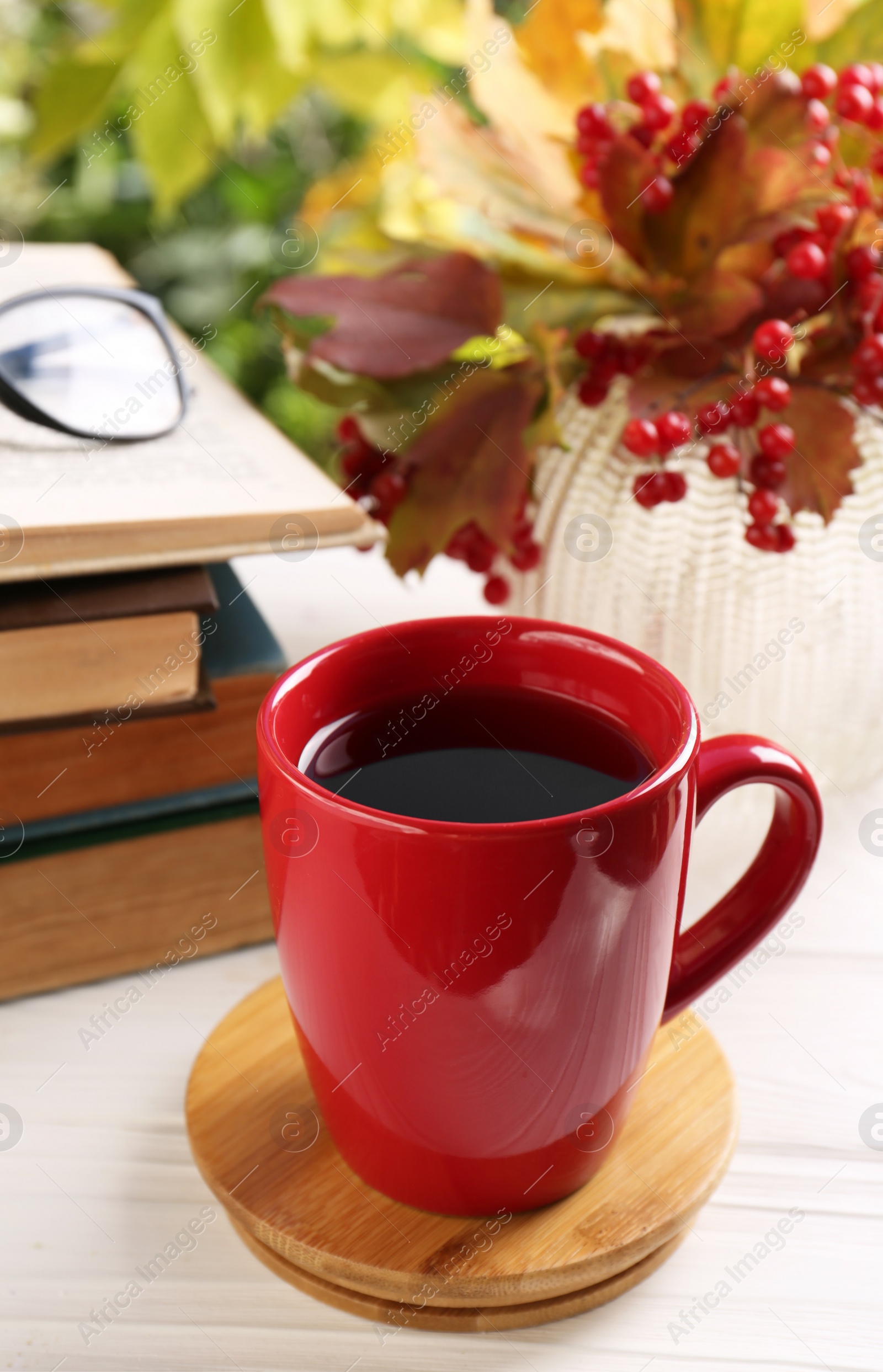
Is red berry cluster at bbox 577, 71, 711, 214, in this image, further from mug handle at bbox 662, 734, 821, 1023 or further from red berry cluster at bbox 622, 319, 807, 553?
mug handle at bbox 662, 734, 821, 1023

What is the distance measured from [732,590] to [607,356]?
Answer: 0.39ft

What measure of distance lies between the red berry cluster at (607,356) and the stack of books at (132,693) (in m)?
0.13

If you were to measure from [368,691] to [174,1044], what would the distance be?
0.55ft

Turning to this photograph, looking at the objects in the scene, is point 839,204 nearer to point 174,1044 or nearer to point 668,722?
point 668,722

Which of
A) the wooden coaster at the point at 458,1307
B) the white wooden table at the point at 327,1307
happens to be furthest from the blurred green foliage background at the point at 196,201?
the wooden coaster at the point at 458,1307

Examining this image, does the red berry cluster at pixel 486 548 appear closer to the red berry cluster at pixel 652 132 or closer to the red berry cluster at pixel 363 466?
the red berry cluster at pixel 363 466

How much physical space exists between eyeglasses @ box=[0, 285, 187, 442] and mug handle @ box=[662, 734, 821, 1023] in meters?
0.32

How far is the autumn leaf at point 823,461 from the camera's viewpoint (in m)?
0.46

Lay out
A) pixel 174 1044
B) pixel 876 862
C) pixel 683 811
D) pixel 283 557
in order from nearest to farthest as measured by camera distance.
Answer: pixel 683 811
pixel 174 1044
pixel 876 862
pixel 283 557

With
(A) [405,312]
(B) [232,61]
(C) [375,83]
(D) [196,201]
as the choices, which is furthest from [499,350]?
(D) [196,201]

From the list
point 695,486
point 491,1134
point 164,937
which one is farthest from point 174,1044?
point 695,486

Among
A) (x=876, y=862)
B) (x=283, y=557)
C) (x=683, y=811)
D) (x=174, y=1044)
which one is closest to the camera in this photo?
(x=683, y=811)


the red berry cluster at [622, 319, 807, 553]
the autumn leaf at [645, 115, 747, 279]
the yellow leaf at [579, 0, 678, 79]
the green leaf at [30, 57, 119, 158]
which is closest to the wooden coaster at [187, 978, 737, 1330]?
the red berry cluster at [622, 319, 807, 553]

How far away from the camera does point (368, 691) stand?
0.39 meters
